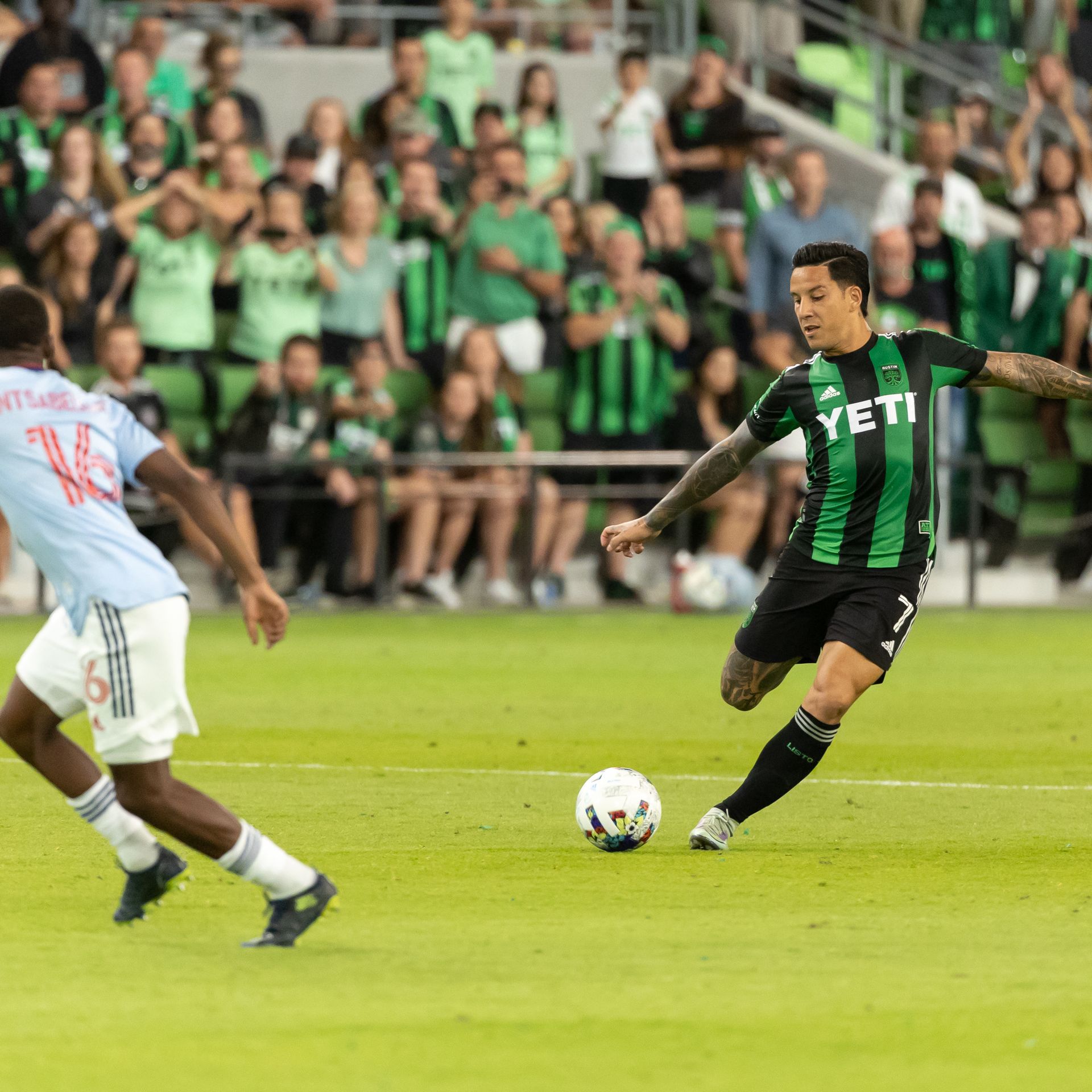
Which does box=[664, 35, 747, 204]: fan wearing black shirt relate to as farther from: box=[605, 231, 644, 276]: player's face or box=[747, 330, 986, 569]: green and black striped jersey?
box=[747, 330, 986, 569]: green and black striped jersey

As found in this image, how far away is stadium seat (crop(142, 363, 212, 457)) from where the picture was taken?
17766 mm

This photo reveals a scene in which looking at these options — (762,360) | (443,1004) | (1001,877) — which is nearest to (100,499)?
(443,1004)

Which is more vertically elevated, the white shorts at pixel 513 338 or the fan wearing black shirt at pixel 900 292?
the fan wearing black shirt at pixel 900 292

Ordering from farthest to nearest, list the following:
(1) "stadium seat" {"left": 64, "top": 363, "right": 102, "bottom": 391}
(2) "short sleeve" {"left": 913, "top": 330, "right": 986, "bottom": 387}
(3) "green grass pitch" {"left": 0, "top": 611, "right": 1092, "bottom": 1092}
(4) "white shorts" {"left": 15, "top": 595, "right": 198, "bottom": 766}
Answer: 1. (1) "stadium seat" {"left": 64, "top": 363, "right": 102, "bottom": 391}
2. (2) "short sleeve" {"left": 913, "top": 330, "right": 986, "bottom": 387}
3. (4) "white shorts" {"left": 15, "top": 595, "right": 198, "bottom": 766}
4. (3) "green grass pitch" {"left": 0, "top": 611, "right": 1092, "bottom": 1092}

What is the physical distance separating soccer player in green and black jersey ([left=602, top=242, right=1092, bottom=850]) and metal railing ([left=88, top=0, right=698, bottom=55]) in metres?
14.4

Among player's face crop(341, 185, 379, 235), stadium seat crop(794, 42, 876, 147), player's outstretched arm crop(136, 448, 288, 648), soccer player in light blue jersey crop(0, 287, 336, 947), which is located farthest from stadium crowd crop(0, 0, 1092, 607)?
player's outstretched arm crop(136, 448, 288, 648)

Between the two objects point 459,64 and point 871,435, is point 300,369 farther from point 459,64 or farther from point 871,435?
point 871,435

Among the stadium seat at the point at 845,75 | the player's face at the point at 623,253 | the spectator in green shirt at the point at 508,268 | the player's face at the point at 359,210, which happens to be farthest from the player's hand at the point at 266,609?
the stadium seat at the point at 845,75

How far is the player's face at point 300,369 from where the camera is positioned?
57.5 ft

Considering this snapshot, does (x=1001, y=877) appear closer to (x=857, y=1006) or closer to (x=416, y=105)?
(x=857, y=1006)

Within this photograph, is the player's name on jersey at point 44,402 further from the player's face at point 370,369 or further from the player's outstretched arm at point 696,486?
the player's face at point 370,369

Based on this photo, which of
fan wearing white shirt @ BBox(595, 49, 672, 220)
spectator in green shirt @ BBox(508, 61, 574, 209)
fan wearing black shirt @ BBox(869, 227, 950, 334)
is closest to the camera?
fan wearing black shirt @ BBox(869, 227, 950, 334)

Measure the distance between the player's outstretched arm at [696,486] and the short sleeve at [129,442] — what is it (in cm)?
251

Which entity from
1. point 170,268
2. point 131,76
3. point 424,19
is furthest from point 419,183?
point 424,19
